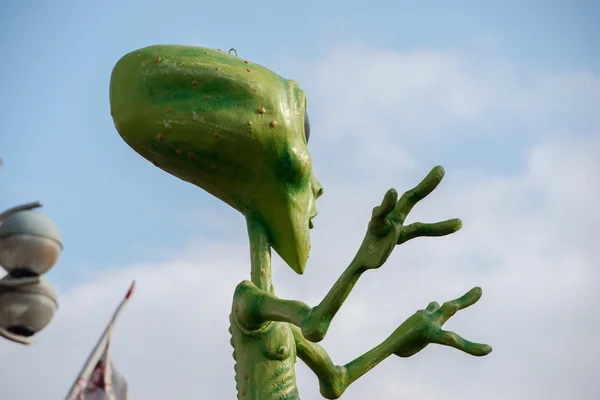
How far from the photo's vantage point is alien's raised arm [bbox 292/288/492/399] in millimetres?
3957

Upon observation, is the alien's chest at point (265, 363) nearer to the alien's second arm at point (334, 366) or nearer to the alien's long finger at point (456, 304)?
the alien's second arm at point (334, 366)

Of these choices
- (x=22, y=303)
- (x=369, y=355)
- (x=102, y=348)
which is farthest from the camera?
(x=102, y=348)

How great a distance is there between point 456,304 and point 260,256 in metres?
0.91

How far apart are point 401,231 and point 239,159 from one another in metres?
0.88

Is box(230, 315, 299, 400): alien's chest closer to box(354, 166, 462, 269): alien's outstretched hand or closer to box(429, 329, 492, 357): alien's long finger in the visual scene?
box(429, 329, 492, 357): alien's long finger

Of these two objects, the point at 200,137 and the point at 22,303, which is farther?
the point at 200,137

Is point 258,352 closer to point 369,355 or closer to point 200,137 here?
point 369,355

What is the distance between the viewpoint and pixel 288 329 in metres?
3.83

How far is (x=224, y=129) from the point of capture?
375 cm

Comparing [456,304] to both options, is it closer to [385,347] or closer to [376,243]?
[385,347]

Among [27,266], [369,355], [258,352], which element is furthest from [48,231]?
[369,355]

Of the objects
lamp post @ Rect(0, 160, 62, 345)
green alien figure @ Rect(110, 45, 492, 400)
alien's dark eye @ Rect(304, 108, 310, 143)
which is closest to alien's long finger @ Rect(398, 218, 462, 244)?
green alien figure @ Rect(110, 45, 492, 400)

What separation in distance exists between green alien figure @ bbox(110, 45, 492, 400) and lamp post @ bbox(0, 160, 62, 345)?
69 centimetres

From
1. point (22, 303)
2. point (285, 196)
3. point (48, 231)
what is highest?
point (285, 196)
